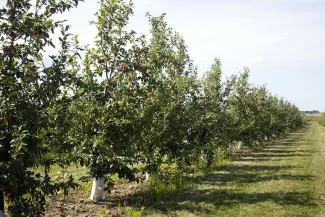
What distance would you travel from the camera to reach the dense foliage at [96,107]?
4426 millimetres

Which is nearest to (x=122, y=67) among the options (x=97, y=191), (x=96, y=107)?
(x=96, y=107)

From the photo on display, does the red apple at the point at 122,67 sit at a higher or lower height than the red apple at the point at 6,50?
higher

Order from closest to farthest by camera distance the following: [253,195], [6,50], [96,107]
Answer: [6,50]
[96,107]
[253,195]

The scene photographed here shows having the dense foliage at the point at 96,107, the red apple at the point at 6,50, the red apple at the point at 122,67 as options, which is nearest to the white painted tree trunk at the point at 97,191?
the dense foliage at the point at 96,107

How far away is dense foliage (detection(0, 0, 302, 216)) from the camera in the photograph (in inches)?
174

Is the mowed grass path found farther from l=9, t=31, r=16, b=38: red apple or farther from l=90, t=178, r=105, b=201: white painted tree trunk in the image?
l=9, t=31, r=16, b=38: red apple

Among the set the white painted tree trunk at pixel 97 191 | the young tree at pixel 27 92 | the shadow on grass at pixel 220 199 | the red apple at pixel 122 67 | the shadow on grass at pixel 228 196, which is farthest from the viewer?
the white painted tree trunk at pixel 97 191

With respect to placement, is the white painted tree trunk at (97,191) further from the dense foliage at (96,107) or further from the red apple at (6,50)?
the red apple at (6,50)

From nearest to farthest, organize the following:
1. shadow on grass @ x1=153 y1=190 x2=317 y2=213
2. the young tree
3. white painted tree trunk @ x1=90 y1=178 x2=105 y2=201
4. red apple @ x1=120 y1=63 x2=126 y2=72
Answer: the young tree < red apple @ x1=120 y1=63 x2=126 y2=72 < shadow on grass @ x1=153 y1=190 x2=317 y2=213 < white painted tree trunk @ x1=90 y1=178 x2=105 y2=201

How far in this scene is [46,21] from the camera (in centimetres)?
465

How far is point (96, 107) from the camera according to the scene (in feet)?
25.7

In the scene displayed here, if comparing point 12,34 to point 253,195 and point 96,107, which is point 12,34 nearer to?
point 96,107

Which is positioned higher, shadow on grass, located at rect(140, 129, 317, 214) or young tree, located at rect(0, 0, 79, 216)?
young tree, located at rect(0, 0, 79, 216)

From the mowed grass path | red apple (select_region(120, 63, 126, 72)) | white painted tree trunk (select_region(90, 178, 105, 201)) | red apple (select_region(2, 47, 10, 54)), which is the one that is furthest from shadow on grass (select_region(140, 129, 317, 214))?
red apple (select_region(2, 47, 10, 54))
